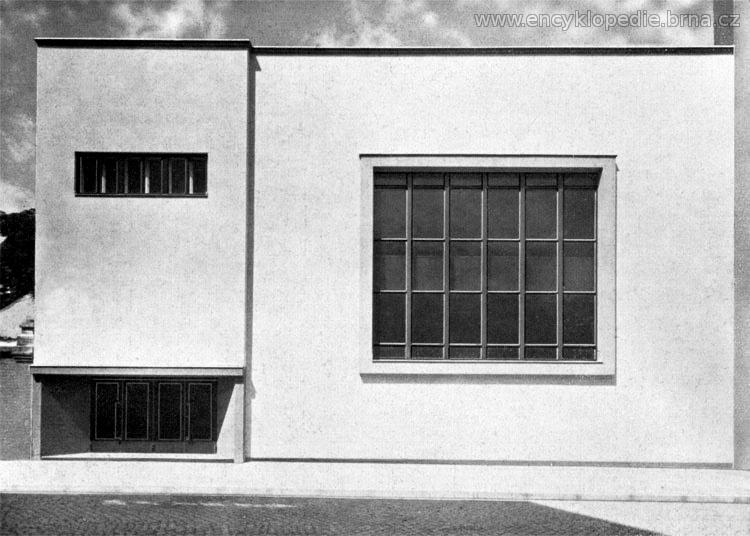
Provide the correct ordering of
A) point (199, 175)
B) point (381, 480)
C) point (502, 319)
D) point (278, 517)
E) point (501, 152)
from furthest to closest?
1. point (502, 319)
2. point (199, 175)
3. point (501, 152)
4. point (381, 480)
5. point (278, 517)

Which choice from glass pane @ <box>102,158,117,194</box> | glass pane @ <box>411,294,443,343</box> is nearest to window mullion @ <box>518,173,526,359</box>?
glass pane @ <box>411,294,443,343</box>

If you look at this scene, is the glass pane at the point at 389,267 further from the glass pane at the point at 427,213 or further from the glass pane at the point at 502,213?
the glass pane at the point at 502,213

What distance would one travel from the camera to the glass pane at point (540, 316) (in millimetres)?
13391

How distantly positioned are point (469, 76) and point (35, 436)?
38.7 feet

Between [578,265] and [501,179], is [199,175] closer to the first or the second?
[501,179]

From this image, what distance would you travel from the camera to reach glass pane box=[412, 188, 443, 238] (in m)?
13.5

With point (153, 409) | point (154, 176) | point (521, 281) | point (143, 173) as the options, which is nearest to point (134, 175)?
point (143, 173)

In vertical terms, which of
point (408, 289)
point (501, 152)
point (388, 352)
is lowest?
point (388, 352)

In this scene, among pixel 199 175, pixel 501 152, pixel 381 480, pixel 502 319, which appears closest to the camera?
pixel 381 480

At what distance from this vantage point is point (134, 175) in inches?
525

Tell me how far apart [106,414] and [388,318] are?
6422 millimetres

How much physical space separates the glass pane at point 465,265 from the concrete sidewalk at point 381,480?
378cm

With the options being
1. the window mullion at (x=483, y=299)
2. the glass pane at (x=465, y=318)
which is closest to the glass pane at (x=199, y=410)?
the glass pane at (x=465, y=318)

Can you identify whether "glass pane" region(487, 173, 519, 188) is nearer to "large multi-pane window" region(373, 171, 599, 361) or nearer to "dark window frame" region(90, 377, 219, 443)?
"large multi-pane window" region(373, 171, 599, 361)
